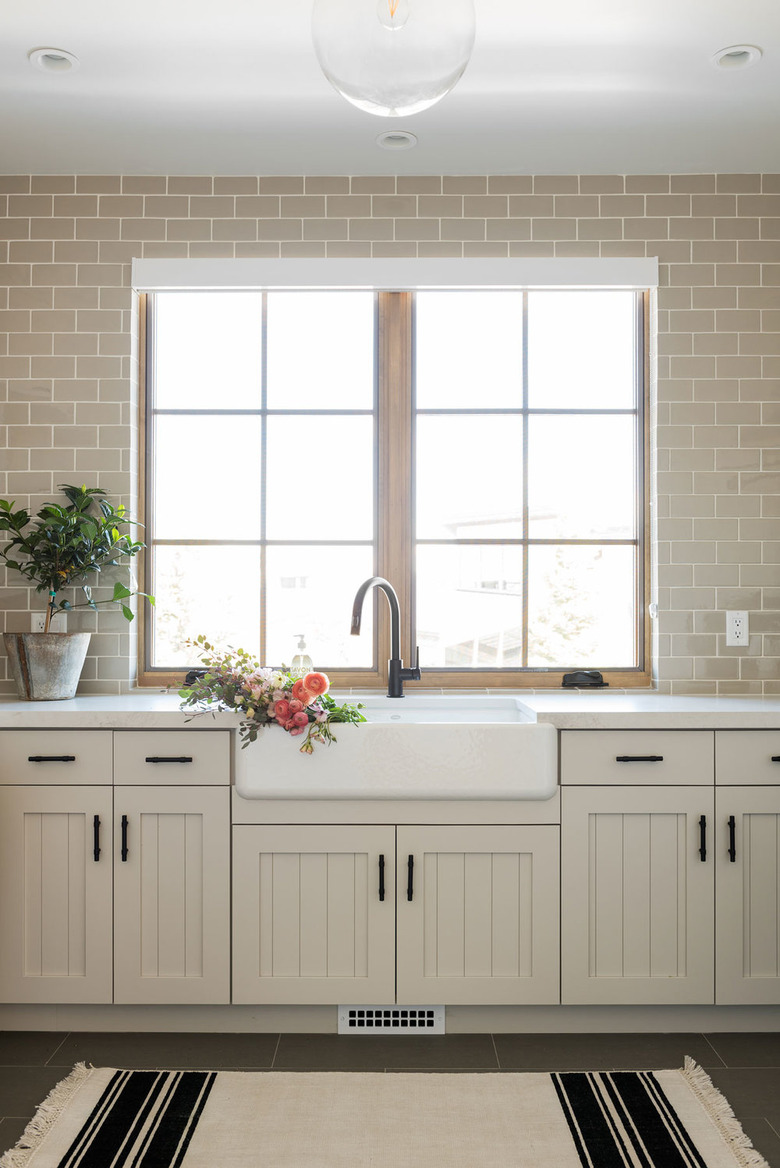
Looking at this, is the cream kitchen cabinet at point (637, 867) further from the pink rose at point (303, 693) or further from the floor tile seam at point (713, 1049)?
the pink rose at point (303, 693)

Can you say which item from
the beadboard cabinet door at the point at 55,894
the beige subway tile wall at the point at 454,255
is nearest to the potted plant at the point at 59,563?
the beige subway tile wall at the point at 454,255

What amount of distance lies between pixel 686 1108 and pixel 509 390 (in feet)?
7.70

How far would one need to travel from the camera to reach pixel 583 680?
3334 mm

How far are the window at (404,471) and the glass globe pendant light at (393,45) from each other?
192cm

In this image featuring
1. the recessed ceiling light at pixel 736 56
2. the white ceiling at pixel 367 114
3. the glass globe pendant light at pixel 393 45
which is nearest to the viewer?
the glass globe pendant light at pixel 393 45

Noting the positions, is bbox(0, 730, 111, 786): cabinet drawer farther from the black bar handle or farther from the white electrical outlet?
the white electrical outlet

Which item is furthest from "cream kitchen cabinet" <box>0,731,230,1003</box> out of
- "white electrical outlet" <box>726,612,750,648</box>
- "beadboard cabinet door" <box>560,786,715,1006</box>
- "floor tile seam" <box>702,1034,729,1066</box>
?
"white electrical outlet" <box>726,612,750,648</box>

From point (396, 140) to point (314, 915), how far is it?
8.15ft

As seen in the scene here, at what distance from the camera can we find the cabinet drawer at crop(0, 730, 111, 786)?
2.81m

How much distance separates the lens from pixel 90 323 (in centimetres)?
337

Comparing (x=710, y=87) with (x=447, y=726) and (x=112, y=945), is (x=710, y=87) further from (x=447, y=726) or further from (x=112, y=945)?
(x=112, y=945)

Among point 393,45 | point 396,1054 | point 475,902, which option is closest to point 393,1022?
point 396,1054

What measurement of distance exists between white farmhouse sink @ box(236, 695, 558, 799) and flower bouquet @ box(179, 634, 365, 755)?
1.7 inches

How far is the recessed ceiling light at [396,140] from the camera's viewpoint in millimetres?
3039
